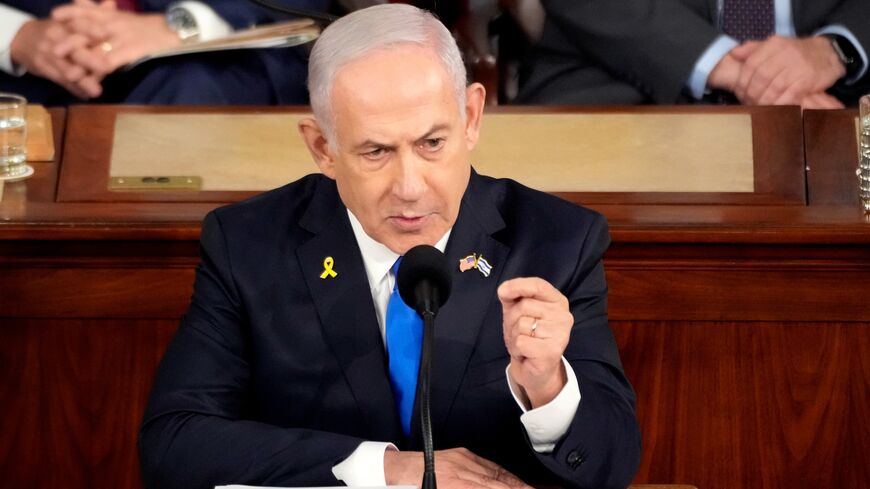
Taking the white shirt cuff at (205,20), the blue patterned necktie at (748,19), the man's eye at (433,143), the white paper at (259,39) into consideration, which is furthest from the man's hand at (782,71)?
the man's eye at (433,143)

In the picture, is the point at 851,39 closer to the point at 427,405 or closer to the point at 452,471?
the point at 452,471

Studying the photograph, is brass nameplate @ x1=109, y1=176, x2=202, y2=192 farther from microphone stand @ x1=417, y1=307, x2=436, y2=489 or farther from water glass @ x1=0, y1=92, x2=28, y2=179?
microphone stand @ x1=417, y1=307, x2=436, y2=489

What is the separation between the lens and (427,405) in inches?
63.0

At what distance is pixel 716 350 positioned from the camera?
2615 millimetres

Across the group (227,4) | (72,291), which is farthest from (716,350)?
(227,4)

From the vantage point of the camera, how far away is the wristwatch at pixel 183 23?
340 centimetres

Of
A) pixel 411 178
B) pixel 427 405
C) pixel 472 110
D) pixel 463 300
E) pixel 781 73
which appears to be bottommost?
pixel 427 405

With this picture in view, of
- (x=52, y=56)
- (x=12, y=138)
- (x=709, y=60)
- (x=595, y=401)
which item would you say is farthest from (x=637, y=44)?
(x=595, y=401)

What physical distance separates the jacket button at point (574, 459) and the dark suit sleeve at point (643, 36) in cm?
161

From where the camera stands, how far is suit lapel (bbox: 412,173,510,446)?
6.84 ft

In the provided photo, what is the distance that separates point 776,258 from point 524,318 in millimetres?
1001

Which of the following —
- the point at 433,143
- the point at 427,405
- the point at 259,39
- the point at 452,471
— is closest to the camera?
the point at 427,405

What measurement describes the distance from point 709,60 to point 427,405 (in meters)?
1.91

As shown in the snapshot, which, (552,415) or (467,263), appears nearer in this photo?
(552,415)
